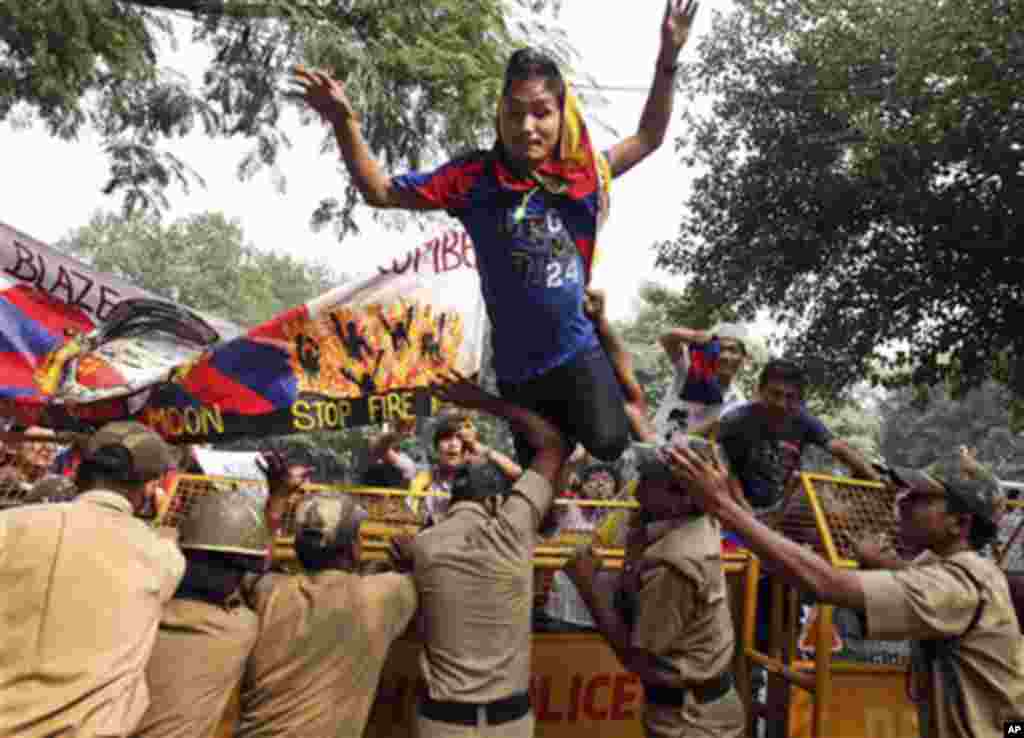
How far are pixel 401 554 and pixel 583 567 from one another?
0.67m

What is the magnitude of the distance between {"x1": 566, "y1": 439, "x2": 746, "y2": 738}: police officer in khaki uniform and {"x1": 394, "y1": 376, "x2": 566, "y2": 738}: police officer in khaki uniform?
0.36 m

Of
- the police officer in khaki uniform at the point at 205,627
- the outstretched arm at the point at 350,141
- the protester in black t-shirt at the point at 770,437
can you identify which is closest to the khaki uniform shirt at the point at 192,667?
the police officer in khaki uniform at the point at 205,627

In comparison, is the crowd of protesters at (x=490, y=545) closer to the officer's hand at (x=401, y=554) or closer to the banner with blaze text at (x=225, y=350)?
the officer's hand at (x=401, y=554)

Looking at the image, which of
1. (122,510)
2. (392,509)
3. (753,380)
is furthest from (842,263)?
(122,510)

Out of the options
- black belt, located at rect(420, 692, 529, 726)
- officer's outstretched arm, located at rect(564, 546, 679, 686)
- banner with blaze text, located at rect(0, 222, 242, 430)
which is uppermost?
banner with blaze text, located at rect(0, 222, 242, 430)

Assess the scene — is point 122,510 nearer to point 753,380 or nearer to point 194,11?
point 194,11

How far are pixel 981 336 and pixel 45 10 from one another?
35.1 ft

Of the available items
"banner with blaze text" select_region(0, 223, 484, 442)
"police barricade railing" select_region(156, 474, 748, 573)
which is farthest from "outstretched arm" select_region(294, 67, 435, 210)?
"banner with blaze text" select_region(0, 223, 484, 442)

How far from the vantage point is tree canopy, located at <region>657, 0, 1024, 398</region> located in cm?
1068

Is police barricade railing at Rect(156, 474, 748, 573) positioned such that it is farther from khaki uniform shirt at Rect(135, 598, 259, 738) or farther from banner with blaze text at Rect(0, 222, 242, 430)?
banner with blaze text at Rect(0, 222, 242, 430)

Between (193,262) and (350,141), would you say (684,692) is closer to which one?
(350,141)

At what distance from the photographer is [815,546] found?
3799 mm

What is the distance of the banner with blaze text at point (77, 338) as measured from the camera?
4773 millimetres

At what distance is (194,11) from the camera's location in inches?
303
